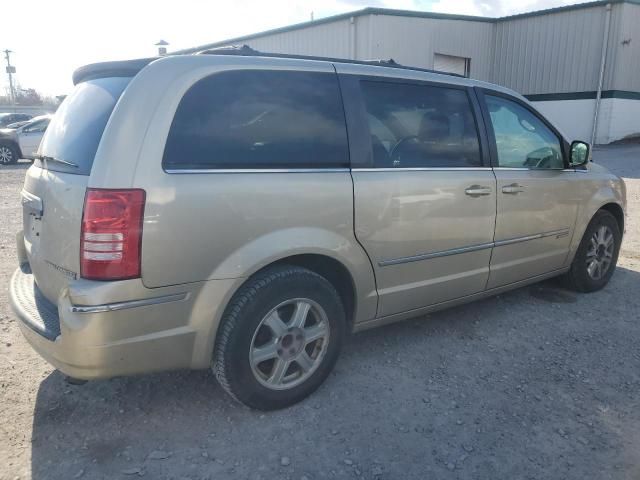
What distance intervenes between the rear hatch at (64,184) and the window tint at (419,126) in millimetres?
1448

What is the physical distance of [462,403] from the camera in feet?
9.78

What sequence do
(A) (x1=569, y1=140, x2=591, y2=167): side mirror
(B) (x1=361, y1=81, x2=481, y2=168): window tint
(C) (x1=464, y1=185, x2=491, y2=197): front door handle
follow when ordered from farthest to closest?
(A) (x1=569, y1=140, x2=591, y2=167): side mirror, (C) (x1=464, y1=185, x2=491, y2=197): front door handle, (B) (x1=361, y1=81, x2=481, y2=168): window tint

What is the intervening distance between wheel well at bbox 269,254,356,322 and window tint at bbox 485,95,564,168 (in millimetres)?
1579

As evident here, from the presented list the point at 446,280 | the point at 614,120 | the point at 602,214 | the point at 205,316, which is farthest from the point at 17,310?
the point at 614,120

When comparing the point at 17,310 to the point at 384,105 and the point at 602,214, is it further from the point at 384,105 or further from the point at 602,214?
the point at 602,214

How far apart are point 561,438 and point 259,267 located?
70.0 inches

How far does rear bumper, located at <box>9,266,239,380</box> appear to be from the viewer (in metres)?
2.31

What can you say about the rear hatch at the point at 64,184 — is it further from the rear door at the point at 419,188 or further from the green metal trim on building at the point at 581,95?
the green metal trim on building at the point at 581,95

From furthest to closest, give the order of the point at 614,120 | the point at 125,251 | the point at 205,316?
the point at 614,120 → the point at 205,316 → the point at 125,251

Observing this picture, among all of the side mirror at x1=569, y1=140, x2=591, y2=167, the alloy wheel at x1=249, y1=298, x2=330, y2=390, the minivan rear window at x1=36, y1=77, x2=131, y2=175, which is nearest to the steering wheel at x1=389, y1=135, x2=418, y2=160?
the alloy wheel at x1=249, y1=298, x2=330, y2=390

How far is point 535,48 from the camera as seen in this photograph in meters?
19.9

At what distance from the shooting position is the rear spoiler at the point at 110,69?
2.59 m

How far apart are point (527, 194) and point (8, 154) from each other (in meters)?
17.0

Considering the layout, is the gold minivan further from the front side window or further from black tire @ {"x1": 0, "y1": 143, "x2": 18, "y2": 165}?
black tire @ {"x1": 0, "y1": 143, "x2": 18, "y2": 165}
